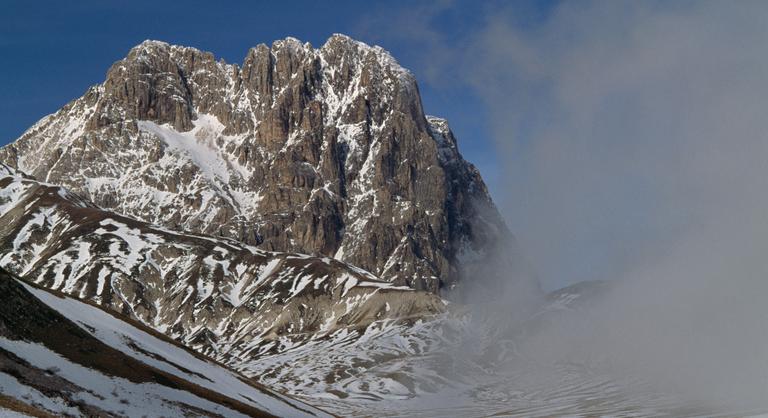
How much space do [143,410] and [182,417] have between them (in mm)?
4619

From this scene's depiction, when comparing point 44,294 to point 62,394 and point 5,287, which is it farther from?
point 62,394

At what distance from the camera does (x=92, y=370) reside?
86.8 meters

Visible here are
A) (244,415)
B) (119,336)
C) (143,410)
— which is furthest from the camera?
(119,336)

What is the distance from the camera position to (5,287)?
9038cm

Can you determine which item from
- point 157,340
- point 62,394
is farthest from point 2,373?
point 157,340

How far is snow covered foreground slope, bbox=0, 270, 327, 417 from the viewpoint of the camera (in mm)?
76562

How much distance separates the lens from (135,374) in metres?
92.1

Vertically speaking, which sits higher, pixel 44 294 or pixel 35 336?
pixel 44 294

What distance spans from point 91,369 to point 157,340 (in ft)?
112

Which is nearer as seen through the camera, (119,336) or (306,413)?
(119,336)

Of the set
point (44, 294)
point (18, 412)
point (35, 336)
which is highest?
point (44, 294)

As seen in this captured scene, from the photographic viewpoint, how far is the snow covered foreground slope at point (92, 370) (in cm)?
7656

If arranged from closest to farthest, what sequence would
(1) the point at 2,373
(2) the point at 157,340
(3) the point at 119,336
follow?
(1) the point at 2,373
(3) the point at 119,336
(2) the point at 157,340

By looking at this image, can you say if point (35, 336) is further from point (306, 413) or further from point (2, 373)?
point (306, 413)
